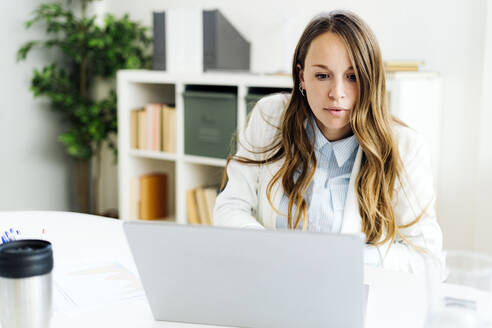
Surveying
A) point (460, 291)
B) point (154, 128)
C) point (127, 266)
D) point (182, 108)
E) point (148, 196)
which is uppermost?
point (182, 108)

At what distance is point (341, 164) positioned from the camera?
1532 mm

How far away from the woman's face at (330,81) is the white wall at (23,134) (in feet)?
7.52

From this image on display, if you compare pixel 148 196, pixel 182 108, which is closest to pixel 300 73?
pixel 182 108

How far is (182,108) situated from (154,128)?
0.82 feet

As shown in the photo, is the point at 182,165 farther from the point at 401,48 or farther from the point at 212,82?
the point at 401,48

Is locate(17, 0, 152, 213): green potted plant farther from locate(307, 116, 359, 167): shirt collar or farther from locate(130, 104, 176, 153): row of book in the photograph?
locate(307, 116, 359, 167): shirt collar

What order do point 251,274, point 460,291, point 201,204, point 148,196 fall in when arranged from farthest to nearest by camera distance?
point 148,196, point 201,204, point 251,274, point 460,291

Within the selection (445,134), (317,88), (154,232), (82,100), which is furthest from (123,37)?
(154,232)

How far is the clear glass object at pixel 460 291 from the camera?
728 millimetres

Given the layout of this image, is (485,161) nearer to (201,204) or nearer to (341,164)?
(341,164)

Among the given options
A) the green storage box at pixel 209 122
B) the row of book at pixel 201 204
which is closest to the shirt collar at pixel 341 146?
the green storage box at pixel 209 122

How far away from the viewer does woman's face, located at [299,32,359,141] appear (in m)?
1.37

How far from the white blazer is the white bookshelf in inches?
30.0

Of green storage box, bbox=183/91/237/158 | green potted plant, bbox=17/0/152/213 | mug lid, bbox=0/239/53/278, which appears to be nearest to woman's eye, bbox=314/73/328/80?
mug lid, bbox=0/239/53/278
